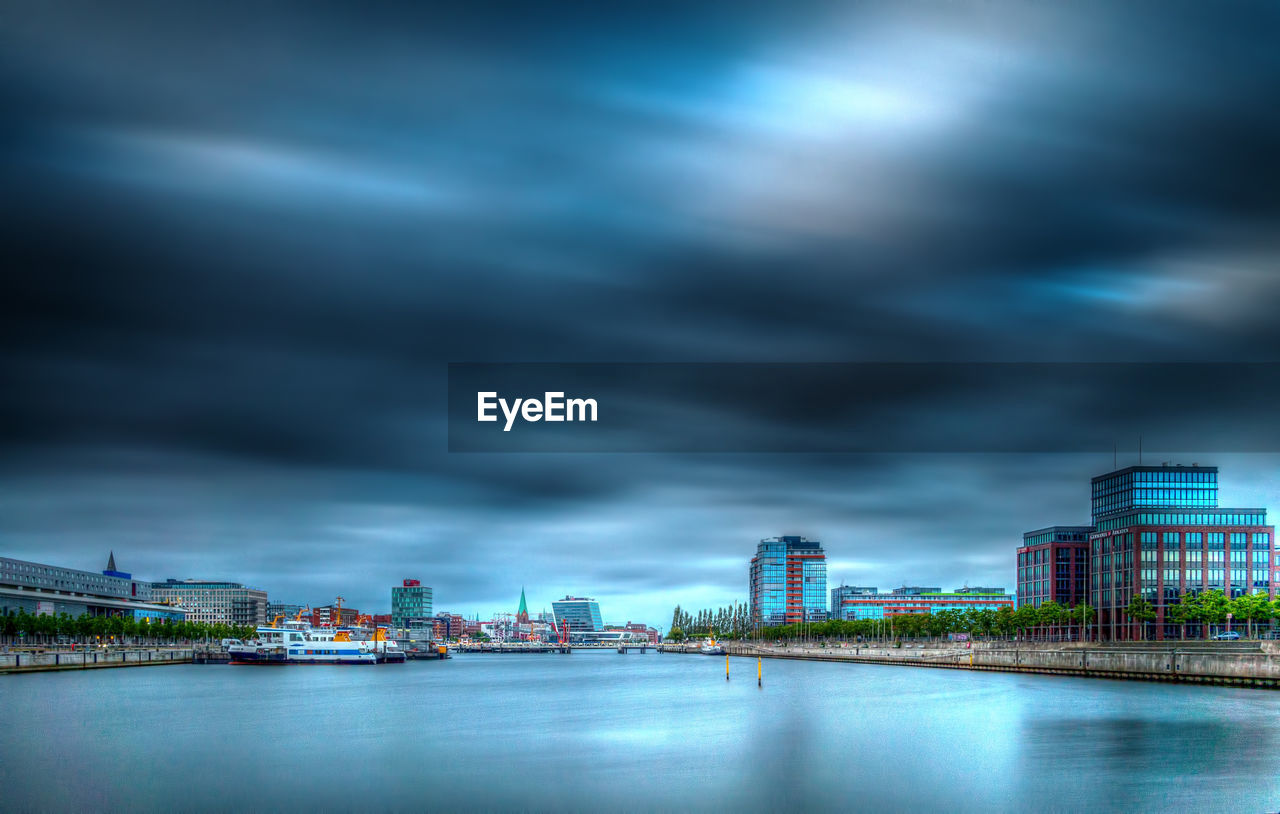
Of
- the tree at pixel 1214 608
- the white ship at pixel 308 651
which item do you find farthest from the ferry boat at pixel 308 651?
the tree at pixel 1214 608

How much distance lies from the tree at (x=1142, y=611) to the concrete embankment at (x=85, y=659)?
12763 centimetres

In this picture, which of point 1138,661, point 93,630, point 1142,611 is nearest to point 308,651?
point 93,630

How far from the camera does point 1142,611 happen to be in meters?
140

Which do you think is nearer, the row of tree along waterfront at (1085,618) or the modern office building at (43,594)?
the row of tree along waterfront at (1085,618)

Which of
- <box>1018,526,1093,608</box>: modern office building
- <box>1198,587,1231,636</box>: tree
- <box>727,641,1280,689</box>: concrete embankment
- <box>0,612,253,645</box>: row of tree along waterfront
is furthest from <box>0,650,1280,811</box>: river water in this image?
<box>1018,526,1093,608</box>: modern office building

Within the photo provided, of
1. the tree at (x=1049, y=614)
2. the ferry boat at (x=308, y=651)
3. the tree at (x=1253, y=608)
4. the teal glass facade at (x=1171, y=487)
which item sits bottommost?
the ferry boat at (x=308, y=651)

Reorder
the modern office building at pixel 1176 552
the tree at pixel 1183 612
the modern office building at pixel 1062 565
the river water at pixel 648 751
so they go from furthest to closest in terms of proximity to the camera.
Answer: the modern office building at pixel 1062 565
the modern office building at pixel 1176 552
the tree at pixel 1183 612
the river water at pixel 648 751

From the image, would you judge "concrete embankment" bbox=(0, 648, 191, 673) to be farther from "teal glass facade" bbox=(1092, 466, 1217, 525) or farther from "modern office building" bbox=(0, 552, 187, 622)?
"teal glass facade" bbox=(1092, 466, 1217, 525)

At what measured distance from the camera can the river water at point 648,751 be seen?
37906 millimetres

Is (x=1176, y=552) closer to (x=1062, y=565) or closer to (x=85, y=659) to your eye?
(x=1062, y=565)

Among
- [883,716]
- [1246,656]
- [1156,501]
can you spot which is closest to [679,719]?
[883,716]

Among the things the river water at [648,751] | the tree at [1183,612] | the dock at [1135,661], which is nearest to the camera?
the river water at [648,751]

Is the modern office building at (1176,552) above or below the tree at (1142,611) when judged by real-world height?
above

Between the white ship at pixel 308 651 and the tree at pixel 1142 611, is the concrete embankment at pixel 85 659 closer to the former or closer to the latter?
the white ship at pixel 308 651
